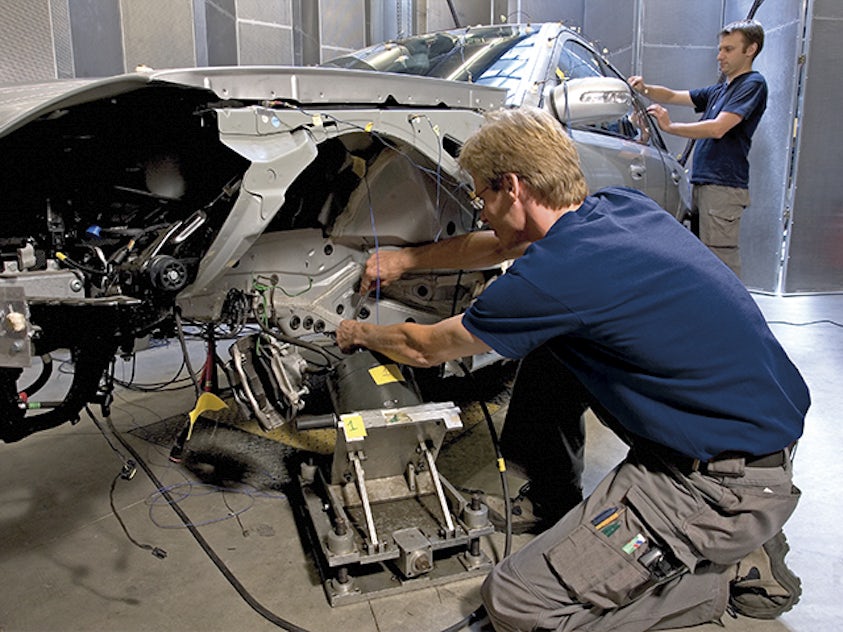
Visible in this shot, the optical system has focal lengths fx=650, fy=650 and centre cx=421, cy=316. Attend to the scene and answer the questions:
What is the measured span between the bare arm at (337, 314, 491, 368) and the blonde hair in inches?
16.1

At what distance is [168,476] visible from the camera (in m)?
2.72

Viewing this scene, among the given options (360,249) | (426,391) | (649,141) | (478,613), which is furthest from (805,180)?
(478,613)

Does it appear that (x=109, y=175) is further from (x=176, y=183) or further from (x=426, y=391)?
(x=426, y=391)

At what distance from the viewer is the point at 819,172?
6.32 meters

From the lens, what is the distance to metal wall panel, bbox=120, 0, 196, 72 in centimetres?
490

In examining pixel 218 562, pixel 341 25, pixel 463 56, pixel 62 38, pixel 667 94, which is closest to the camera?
pixel 218 562

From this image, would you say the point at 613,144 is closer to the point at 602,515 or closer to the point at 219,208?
the point at 602,515

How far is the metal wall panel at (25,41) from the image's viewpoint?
3775mm

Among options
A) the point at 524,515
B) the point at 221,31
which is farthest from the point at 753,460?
the point at 221,31

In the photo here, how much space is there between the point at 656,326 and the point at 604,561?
0.61 metres

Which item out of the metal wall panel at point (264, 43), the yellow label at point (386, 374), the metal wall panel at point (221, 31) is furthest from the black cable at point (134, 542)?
the metal wall panel at point (264, 43)

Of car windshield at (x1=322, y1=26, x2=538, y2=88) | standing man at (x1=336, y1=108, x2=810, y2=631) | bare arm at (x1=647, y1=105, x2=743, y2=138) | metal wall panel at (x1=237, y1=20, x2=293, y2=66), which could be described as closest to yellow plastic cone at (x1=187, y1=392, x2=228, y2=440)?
standing man at (x1=336, y1=108, x2=810, y2=631)

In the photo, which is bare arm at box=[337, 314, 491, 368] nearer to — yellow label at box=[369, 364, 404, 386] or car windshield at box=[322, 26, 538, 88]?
yellow label at box=[369, 364, 404, 386]

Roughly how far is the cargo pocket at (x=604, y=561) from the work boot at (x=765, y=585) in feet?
1.37
